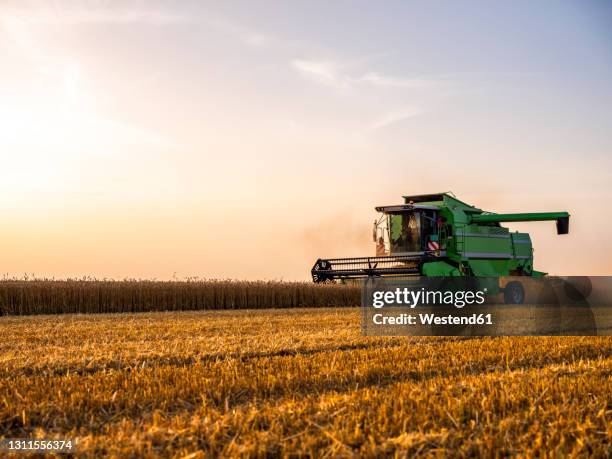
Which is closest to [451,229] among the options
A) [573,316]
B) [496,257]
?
[496,257]

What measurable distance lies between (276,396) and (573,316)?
8204 millimetres

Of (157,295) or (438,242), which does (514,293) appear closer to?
(438,242)

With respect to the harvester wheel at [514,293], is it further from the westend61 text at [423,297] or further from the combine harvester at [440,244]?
the westend61 text at [423,297]

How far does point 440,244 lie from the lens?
18.6 metres

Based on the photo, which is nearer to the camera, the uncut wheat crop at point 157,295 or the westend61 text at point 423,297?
the westend61 text at point 423,297

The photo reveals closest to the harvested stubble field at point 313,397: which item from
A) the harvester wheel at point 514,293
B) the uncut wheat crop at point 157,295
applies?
the harvester wheel at point 514,293

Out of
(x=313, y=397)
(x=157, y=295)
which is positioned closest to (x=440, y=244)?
(x=157, y=295)

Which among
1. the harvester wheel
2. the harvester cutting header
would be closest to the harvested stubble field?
the harvester cutting header

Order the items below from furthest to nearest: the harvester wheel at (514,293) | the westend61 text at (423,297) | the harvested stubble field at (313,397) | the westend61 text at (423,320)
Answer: the harvester wheel at (514,293), the westend61 text at (423,297), the westend61 text at (423,320), the harvested stubble field at (313,397)

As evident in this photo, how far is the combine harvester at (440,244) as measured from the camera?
17719mm

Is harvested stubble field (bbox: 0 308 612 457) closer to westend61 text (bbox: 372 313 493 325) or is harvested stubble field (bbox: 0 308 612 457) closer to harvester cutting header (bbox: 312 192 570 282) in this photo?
westend61 text (bbox: 372 313 493 325)

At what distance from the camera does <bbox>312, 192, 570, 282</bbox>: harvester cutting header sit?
17719mm

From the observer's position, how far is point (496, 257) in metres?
21.5

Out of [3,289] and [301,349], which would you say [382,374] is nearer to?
[301,349]
